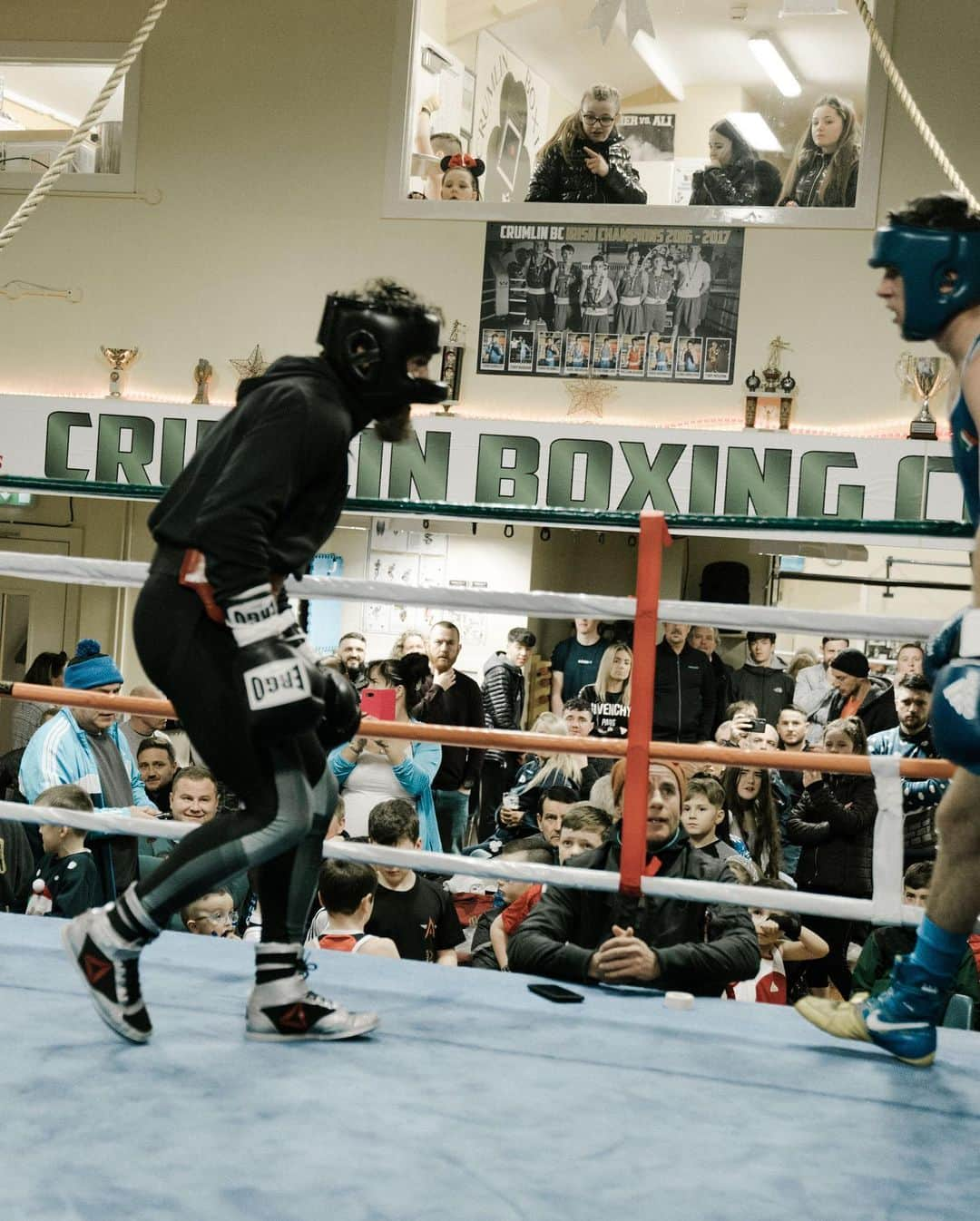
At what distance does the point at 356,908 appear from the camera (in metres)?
2.99

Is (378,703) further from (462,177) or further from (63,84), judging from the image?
(63,84)

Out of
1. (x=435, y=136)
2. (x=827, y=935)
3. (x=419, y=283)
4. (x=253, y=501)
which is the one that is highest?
(x=435, y=136)

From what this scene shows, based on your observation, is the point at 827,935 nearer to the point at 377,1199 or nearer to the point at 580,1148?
the point at 580,1148

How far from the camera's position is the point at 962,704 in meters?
1.66

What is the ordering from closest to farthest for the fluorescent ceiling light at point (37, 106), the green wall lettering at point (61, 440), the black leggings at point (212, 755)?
the black leggings at point (212, 755), the green wall lettering at point (61, 440), the fluorescent ceiling light at point (37, 106)

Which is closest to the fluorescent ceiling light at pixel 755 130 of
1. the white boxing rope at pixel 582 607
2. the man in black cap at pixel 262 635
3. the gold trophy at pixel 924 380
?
the gold trophy at pixel 924 380

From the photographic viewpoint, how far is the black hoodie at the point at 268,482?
1.71 metres

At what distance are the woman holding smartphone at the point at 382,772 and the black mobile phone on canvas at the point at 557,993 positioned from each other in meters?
2.00

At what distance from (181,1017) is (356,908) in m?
1.05

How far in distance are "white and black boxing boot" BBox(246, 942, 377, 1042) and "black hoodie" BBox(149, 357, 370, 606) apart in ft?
1.68

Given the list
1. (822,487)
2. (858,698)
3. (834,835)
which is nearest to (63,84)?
(822,487)

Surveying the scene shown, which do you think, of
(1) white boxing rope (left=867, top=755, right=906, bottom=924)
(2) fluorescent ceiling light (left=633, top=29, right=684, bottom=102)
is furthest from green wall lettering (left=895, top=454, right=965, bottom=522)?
(1) white boxing rope (left=867, top=755, right=906, bottom=924)

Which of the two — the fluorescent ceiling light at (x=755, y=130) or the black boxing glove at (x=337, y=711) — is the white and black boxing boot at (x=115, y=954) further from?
the fluorescent ceiling light at (x=755, y=130)

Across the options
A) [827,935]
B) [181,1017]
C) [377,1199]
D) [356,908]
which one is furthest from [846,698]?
[377,1199]
